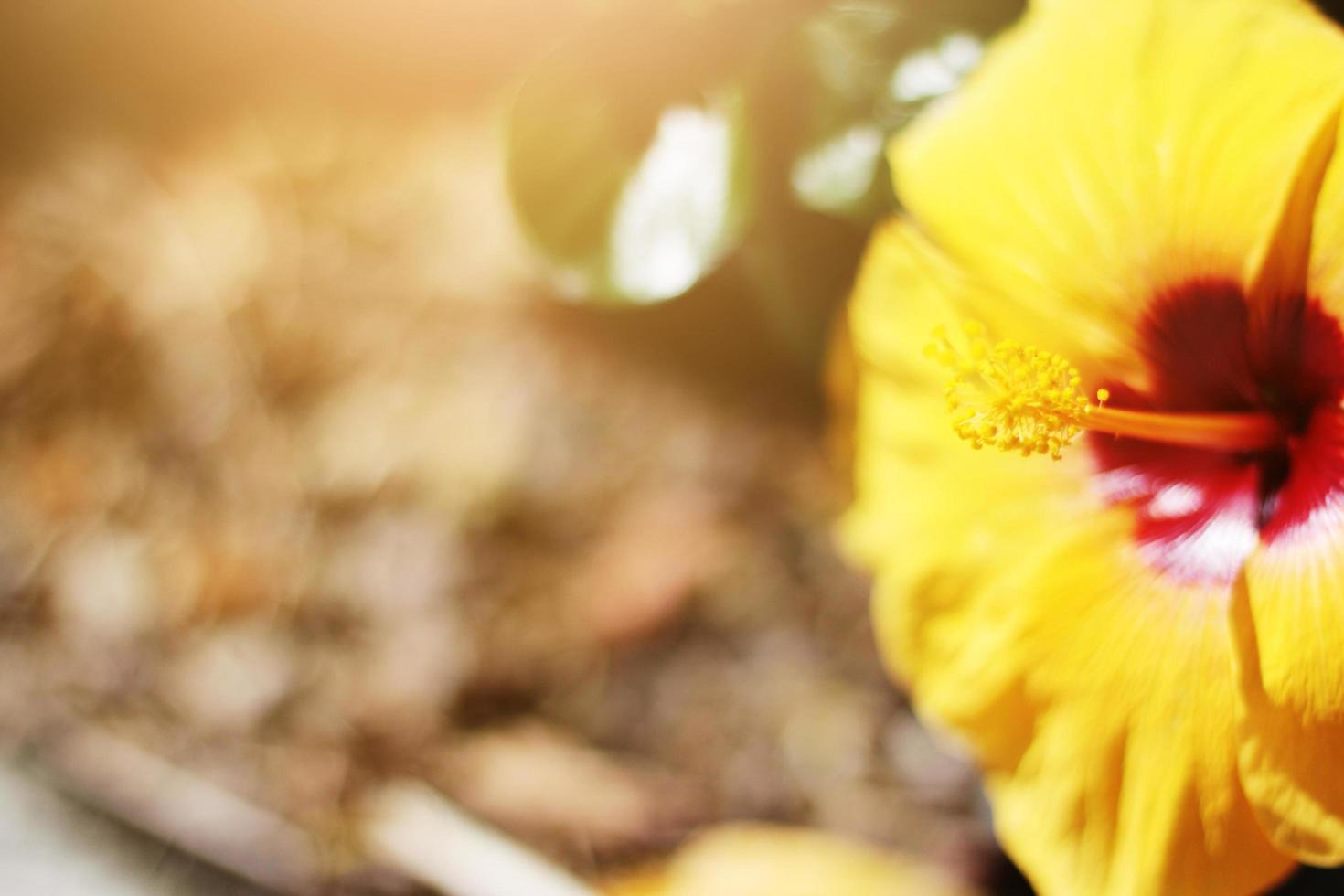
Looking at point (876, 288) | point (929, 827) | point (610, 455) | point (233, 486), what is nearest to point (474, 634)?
point (610, 455)

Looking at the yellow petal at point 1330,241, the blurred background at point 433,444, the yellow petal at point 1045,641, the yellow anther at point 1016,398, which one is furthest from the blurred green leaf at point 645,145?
the yellow petal at point 1330,241

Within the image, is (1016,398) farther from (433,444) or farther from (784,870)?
(433,444)

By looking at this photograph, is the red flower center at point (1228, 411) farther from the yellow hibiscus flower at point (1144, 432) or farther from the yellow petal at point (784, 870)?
the yellow petal at point (784, 870)

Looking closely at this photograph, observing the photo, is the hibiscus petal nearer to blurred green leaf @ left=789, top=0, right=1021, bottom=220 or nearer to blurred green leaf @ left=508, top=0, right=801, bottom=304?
blurred green leaf @ left=789, top=0, right=1021, bottom=220

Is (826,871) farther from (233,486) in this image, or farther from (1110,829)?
(233,486)

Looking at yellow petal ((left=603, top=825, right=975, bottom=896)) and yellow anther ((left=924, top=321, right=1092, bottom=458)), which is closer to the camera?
yellow anther ((left=924, top=321, right=1092, bottom=458))

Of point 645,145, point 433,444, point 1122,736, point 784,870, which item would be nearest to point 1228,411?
point 1122,736

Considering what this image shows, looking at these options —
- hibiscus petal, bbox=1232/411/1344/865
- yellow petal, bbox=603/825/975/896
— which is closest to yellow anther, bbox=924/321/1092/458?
hibiscus petal, bbox=1232/411/1344/865
